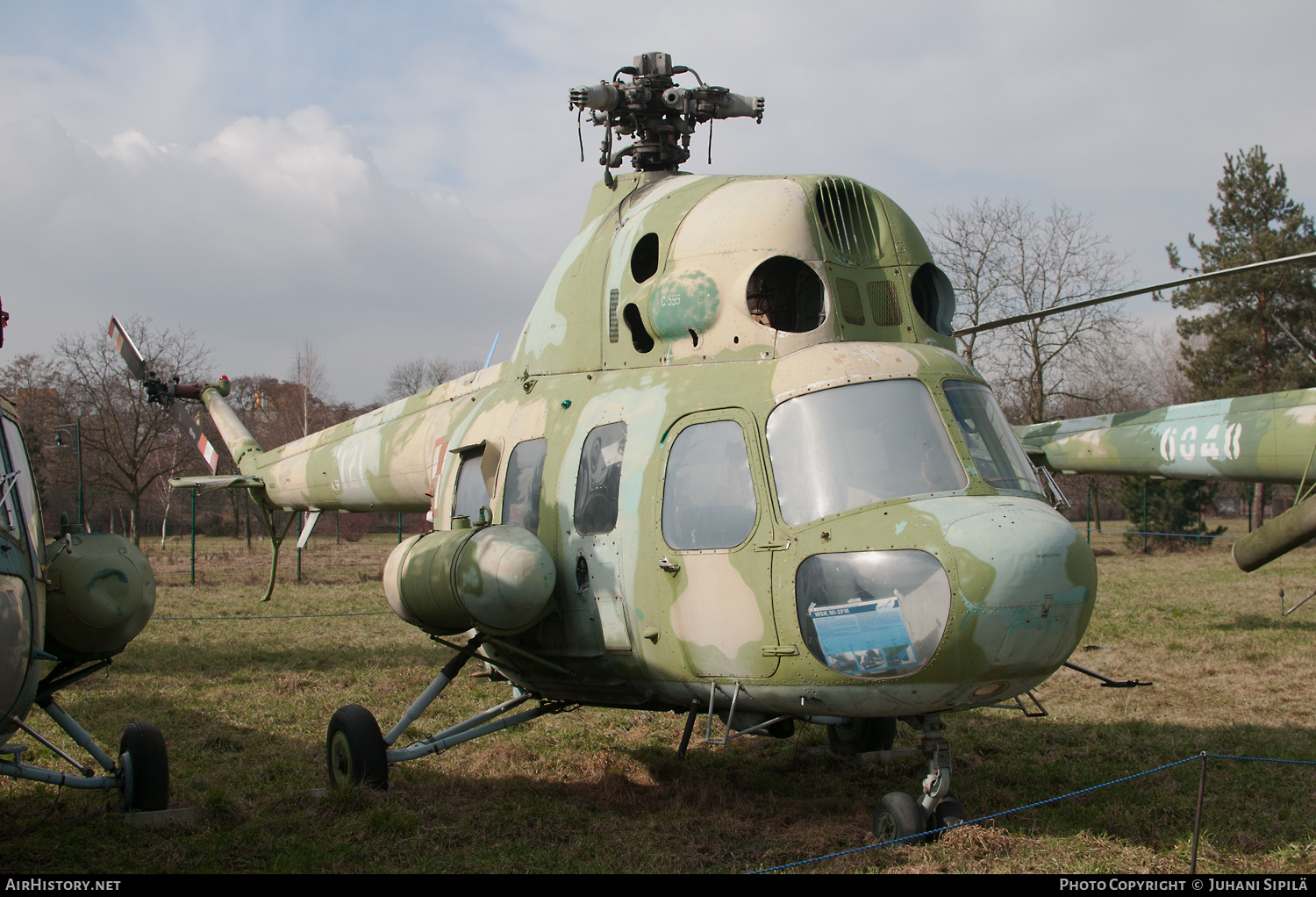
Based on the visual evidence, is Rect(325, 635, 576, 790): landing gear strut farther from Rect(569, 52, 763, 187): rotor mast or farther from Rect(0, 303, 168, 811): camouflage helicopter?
Rect(569, 52, 763, 187): rotor mast

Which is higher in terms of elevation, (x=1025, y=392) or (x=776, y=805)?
(x=1025, y=392)

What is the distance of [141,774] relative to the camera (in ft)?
20.3

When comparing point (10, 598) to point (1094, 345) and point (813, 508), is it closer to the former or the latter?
point (813, 508)

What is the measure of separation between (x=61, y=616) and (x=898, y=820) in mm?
4641

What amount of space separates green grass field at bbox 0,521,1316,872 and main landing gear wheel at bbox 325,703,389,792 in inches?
7.5

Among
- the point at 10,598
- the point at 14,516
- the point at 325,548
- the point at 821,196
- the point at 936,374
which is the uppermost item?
the point at 821,196

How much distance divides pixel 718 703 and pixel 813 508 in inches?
50.2

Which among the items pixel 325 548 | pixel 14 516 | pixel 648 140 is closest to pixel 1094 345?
pixel 325 548

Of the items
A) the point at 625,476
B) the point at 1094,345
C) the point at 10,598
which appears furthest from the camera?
the point at 1094,345

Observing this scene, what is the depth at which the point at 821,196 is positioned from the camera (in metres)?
6.43

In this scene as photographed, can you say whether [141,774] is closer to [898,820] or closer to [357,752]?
[357,752]

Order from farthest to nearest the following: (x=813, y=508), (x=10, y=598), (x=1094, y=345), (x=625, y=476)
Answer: (x=1094, y=345) → (x=625, y=476) → (x=813, y=508) → (x=10, y=598)

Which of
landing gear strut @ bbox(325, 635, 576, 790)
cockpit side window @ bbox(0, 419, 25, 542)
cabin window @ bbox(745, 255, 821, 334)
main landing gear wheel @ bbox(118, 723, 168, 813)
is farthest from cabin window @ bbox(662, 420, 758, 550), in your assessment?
main landing gear wheel @ bbox(118, 723, 168, 813)

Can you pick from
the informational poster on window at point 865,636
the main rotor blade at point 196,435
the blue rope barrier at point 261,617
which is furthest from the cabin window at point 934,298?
the blue rope barrier at point 261,617
